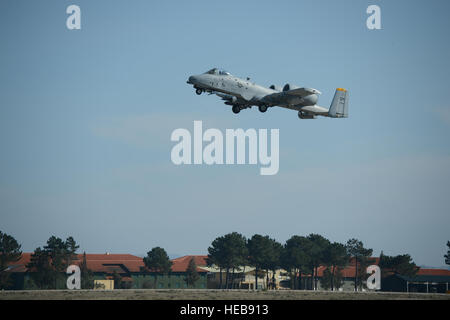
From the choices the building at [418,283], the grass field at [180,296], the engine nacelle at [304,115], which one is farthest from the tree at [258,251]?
the engine nacelle at [304,115]

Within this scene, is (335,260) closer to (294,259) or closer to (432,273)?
(294,259)

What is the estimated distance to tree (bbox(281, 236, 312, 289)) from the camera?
141 m

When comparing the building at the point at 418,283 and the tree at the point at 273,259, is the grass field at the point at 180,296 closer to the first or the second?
the building at the point at 418,283

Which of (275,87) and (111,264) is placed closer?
(275,87)

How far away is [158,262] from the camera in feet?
449

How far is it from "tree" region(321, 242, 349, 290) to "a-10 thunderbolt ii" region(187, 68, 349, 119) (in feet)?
242

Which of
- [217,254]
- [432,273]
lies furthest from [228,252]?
[432,273]

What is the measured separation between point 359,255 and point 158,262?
4391 cm

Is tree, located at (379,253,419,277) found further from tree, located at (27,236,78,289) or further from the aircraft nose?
the aircraft nose

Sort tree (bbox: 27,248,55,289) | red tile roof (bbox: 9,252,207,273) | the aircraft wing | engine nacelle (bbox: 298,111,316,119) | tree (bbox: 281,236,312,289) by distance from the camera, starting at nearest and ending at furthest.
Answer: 1. the aircraft wing
2. engine nacelle (bbox: 298,111,316,119)
3. tree (bbox: 27,248,55,289)
4. red tile roof (bbox: 9,252,207,273)
5. tree (bbox: 281,236,312,289)

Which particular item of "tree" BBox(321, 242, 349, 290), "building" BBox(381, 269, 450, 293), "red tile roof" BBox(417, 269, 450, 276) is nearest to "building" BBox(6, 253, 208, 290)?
"tree" BBox(321, 242, 349, 290)

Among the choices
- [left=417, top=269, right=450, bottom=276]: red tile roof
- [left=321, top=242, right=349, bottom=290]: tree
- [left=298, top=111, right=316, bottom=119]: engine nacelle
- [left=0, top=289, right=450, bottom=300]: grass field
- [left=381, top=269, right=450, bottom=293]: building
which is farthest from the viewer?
[left=321, top=242, right=349, bottom=290]: tree

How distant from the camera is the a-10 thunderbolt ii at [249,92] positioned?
65625mm
